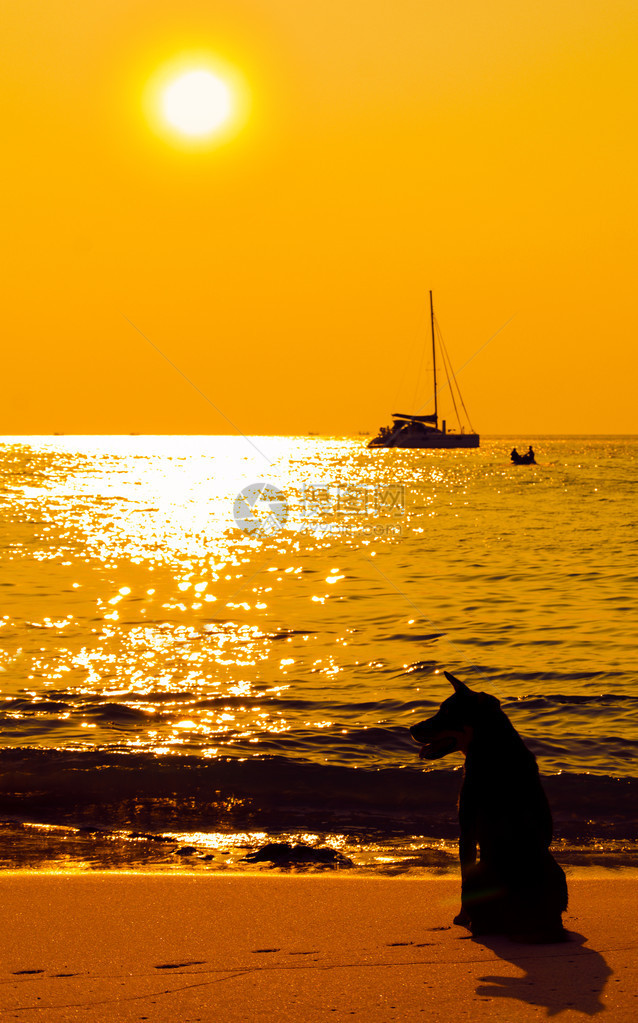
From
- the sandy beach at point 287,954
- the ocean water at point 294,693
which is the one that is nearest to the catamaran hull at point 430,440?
the ocean water at point 294,693

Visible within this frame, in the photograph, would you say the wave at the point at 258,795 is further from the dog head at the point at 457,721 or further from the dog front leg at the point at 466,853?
the dog head at the point at 457,721

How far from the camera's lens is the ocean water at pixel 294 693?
793 cm

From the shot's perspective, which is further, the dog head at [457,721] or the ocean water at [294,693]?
the ocean water at [294,693]

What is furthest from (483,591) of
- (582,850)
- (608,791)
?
(582,850)

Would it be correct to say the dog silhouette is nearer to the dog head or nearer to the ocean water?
the dog head

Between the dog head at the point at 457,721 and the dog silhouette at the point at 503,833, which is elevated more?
the dog head at the point at 457,721

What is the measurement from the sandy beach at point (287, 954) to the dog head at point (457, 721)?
1.06 meters
